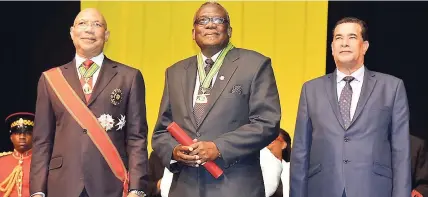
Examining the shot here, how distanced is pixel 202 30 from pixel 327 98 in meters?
0.80

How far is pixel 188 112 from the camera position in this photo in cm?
415

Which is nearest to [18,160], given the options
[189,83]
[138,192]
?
[138,192]

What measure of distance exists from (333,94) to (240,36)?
2756mm

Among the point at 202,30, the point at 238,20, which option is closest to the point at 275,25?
the point at 238,20

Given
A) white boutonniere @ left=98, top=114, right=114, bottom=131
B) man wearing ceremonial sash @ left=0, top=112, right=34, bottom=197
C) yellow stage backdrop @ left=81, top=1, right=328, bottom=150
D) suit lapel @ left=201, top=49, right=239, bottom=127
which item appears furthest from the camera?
yellow stage backdrop @ left=81, top=1, right=328, bottom=150

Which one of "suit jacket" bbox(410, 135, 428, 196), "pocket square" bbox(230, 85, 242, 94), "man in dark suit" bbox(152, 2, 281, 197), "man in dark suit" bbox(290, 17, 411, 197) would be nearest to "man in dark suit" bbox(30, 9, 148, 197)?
"man in dark suit" bbox(152, 2, 281, 197)

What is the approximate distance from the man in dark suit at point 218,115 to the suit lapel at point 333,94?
37 centimetres

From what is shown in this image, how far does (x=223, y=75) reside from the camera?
420cm

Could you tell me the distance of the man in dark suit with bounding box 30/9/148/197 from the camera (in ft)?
13.7

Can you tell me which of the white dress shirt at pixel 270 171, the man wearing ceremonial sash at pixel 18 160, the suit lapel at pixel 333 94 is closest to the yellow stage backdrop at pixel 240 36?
the man wearing ceremonial sash at pixel 18 160

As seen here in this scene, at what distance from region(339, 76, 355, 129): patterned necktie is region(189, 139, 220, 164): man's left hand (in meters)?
0.81

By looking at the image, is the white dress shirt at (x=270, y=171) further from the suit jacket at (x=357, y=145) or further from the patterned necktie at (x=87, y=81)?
the patterned necktie at (x=87, y=81)

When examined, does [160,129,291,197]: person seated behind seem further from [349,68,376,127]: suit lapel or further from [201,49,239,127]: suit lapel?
[349,68,376,127]: suit lapel

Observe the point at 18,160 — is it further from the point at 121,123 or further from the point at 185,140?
the point at 185,140
